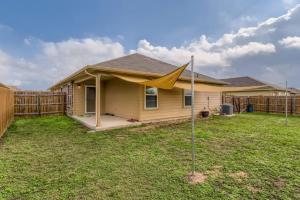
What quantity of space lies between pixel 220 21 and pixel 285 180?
12535 millimetres

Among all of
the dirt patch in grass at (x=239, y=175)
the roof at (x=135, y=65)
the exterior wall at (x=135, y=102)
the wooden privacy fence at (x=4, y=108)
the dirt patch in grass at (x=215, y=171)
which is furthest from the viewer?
the exterior wall at (x=135, y=102)

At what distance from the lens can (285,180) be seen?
328 centimetres

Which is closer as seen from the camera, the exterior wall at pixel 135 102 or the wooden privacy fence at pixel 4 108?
the wooden privacy fence at pixel 4 108

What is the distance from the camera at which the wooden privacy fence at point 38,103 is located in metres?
11.5

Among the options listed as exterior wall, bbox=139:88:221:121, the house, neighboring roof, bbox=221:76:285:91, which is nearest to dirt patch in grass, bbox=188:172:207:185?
the house

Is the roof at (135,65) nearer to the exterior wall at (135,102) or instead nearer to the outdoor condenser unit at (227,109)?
the exterior wall at (135,102)

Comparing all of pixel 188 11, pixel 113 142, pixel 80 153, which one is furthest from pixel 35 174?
pixel 188 11

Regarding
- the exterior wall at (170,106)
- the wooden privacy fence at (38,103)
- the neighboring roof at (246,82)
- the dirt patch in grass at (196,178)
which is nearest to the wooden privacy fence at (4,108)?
the wooden privacy fence at (38,103)

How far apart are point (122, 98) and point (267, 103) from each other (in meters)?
13.2

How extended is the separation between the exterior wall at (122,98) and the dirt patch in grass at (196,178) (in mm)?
5960

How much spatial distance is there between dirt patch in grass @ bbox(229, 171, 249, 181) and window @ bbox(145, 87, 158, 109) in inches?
250

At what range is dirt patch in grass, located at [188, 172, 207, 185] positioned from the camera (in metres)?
3.24

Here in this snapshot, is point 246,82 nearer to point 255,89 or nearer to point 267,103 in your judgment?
point 255,89

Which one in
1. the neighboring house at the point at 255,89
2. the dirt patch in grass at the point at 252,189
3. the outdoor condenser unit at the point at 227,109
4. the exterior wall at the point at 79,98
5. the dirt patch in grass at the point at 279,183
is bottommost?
the dirt patch in grass at the point at 252,189
